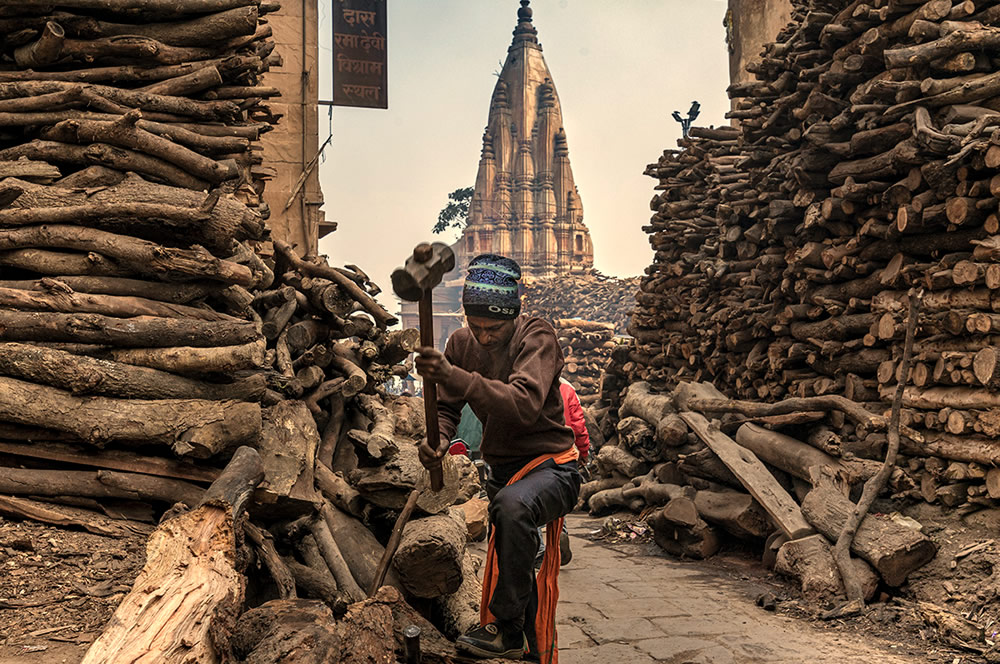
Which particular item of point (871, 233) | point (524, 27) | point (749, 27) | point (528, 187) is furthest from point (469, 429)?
point (524, 27)

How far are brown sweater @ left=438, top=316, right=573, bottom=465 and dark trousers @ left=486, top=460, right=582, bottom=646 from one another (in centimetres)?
16

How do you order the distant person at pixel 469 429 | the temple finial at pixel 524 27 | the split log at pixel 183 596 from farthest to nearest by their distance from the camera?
the temple finial at pixel 524 27
the distant person at pixel 469 429
the split log at pixel 183 596

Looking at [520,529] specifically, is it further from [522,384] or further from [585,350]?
[585,350]

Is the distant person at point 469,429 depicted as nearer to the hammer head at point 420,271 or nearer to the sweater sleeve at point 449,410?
the sweater sleeve at point 449,410

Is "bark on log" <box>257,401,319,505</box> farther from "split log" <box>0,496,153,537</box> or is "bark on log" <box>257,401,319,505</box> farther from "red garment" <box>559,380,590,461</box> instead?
"red garment" <box>559,380,590,461</box>

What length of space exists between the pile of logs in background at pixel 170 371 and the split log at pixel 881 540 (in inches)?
111

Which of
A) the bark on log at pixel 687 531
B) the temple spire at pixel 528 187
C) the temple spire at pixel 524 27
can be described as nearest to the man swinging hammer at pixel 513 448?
the bark on log at pixel 687 531

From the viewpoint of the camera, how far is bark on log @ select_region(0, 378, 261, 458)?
3.81 metres

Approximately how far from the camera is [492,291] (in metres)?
3.72

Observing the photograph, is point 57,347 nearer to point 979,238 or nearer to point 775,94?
point 979,238

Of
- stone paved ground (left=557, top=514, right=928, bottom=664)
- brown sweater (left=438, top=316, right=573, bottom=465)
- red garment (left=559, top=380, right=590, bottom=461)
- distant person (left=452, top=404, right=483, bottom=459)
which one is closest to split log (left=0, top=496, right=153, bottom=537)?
brown sweater (left=438, top=316, right=573, bottom=465)

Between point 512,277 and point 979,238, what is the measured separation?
4162mm

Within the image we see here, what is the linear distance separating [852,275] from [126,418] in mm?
6337

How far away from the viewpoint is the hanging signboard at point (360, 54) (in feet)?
45.1
